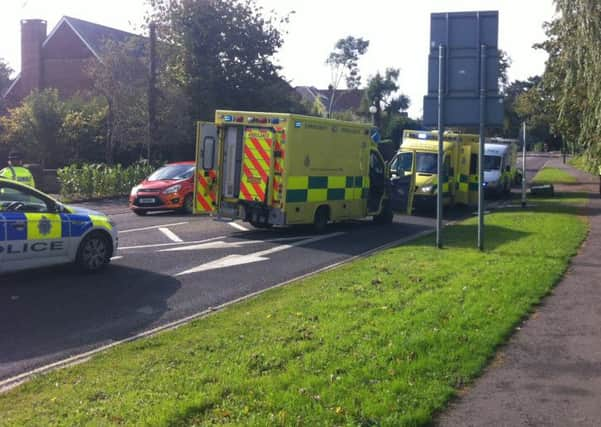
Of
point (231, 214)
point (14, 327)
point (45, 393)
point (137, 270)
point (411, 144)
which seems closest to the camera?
point (45, 393)

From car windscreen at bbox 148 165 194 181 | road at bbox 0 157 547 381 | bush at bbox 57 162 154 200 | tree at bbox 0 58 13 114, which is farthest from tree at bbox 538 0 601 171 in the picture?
tree at bbox 0 58 13 114

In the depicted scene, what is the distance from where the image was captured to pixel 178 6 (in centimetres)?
3534

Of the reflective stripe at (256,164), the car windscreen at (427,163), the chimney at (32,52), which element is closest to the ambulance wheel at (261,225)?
the reflective stripe at (256,164)

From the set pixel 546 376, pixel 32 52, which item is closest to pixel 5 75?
pixel 32 52

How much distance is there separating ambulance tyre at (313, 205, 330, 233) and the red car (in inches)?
216

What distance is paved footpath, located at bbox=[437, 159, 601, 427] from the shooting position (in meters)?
4.98

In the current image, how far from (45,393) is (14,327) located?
2.49 metres

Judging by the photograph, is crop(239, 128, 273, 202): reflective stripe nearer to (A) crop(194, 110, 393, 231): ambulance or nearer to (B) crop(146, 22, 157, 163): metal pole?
(A) crop(194, 110, 393, 231): ambulance

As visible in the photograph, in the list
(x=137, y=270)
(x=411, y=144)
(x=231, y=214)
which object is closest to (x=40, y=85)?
(x=411, y=144)

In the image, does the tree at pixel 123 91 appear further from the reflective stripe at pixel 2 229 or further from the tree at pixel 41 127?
the reflective stripe at pixel 2 229

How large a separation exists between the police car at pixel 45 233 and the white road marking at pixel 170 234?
3664 mm

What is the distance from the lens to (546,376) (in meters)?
5.90

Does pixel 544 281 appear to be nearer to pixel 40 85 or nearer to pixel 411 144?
pixel 411 144

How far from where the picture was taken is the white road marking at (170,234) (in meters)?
14.6
